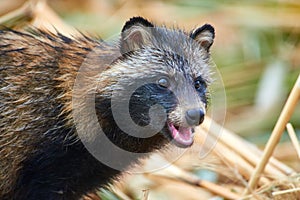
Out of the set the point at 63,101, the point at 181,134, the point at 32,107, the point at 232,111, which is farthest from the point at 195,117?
the point at 232,111

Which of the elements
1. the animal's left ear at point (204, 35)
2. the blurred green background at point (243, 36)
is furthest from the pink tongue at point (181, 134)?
the blurred green background at point (243, 36)

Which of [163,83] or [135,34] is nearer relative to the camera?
[163,83]

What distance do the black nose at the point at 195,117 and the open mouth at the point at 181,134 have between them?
21 cm

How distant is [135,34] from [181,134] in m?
0.71

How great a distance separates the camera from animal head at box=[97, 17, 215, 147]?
20.8ft

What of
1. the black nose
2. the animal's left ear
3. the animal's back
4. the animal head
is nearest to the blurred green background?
the animal's left ear

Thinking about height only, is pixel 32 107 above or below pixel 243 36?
below

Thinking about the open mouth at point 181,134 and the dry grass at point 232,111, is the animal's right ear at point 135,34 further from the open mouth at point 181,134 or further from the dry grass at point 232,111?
the dry grass at point 232,111

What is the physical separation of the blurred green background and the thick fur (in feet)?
12.3

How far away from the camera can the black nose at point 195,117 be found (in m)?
6.16

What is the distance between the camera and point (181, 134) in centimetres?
639

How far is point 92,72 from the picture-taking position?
21.8 feet

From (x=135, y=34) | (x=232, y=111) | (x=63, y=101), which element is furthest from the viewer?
(x=232, y=111)

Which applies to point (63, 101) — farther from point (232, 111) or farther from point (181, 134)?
point (232, 111)
